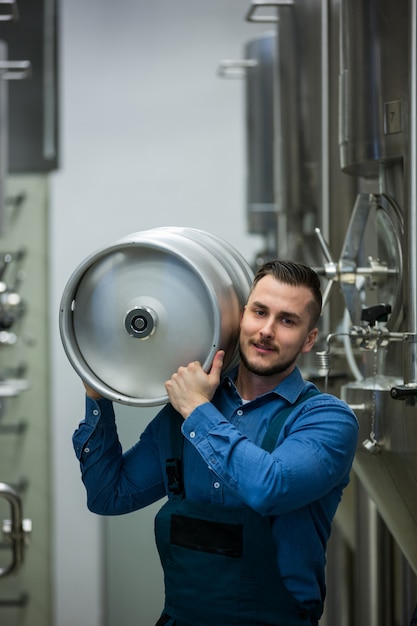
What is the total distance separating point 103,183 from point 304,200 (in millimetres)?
1643

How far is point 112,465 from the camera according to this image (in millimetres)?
1524

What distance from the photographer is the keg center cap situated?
1.37 metres

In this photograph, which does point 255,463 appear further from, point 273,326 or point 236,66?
point 236,66

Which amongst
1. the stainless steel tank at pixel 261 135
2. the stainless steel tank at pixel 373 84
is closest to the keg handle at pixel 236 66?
the stainless steel tank at pixel 261 135

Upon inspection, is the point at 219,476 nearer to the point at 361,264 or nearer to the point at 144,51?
the point at 361,264

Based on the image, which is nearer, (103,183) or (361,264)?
(361,264)

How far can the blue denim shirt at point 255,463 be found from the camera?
1.29m

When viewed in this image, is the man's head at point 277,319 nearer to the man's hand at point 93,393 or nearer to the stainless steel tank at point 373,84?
the man's hand at point 93,393

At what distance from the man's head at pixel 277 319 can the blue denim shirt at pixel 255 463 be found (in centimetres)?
6

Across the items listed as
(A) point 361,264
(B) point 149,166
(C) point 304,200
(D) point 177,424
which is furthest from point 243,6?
(D) point 177,424

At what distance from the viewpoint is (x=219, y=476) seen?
1.31 metres

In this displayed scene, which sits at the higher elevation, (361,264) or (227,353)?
(361,264)

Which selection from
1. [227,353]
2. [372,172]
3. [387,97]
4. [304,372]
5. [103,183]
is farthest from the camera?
[103,183]

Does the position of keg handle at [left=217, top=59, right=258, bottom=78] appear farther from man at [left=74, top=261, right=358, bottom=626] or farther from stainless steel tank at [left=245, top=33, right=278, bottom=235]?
man at [left=74, top=261, right=358, bottom=626]
